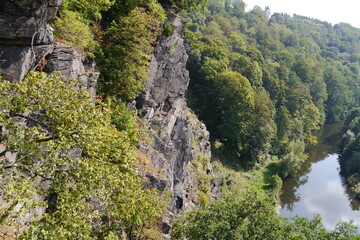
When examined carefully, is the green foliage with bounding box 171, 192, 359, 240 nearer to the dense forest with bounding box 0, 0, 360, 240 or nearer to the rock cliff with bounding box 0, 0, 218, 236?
the dense forest with bounding box 0, 0, 360, 240

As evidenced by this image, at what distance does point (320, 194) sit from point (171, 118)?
102 ft

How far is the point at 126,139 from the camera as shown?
10.8 m

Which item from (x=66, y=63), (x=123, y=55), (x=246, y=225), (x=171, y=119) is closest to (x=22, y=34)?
(x=66, y=63)

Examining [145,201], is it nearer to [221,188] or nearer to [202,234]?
[202,234]

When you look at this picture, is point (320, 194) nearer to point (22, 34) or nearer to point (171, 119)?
point (171, 119)

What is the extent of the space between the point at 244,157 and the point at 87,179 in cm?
4225

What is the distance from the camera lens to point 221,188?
3838cm

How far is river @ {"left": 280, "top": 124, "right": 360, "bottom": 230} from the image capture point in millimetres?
42125

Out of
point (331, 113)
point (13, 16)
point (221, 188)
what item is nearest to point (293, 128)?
point (221, 188)

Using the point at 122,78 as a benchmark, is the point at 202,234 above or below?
below

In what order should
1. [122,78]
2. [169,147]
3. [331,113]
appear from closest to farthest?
1. [122,78]
2. [169,147]
3. [331,113]

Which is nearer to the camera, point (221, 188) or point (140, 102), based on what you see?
point (140, 102)

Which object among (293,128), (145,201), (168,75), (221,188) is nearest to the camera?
(145,201)

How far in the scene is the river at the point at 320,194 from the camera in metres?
42.1
